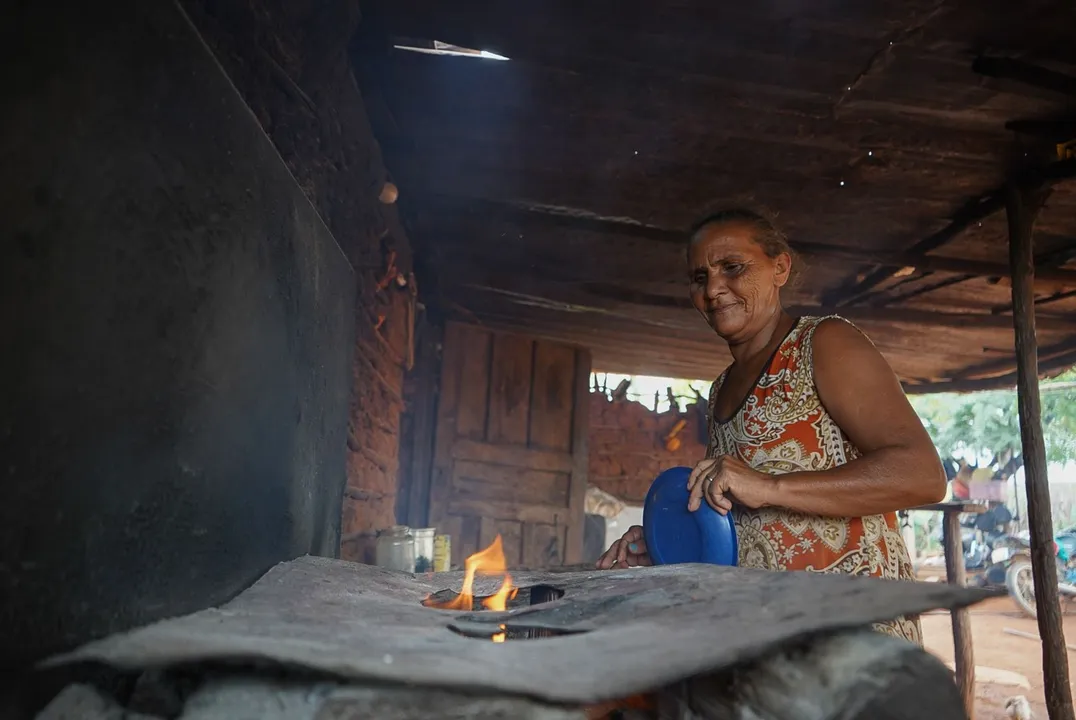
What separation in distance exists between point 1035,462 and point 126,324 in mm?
4145

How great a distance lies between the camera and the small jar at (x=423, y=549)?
3.66 metres

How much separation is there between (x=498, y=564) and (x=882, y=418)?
104cm

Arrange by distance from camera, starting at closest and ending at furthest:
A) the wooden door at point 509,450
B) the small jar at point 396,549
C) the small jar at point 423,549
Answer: the small jar at point 396,549, the small jar at point 423,549, the wooden door at point 509,450

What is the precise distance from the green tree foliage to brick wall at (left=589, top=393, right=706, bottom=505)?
46.9 feet

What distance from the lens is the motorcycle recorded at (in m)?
10.5

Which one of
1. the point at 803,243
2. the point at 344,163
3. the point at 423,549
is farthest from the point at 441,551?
the point at 803,243

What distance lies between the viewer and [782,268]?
7.15ft

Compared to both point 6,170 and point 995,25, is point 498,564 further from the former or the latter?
point 995,25

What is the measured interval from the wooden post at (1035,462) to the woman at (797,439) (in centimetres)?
231

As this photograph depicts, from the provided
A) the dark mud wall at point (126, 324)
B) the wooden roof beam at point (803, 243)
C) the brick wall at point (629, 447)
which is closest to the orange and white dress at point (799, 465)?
the dark mud wall at point (126, 324)

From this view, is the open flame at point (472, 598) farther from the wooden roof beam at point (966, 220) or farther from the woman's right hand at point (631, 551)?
the wooden roof beam at point (966, 220)

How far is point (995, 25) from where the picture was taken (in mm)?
2496

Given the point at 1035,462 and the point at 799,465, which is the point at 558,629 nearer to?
the point at 799,465

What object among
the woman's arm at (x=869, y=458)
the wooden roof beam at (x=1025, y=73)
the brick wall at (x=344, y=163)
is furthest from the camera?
the wooden roof beam at (x=1025, y=73)
